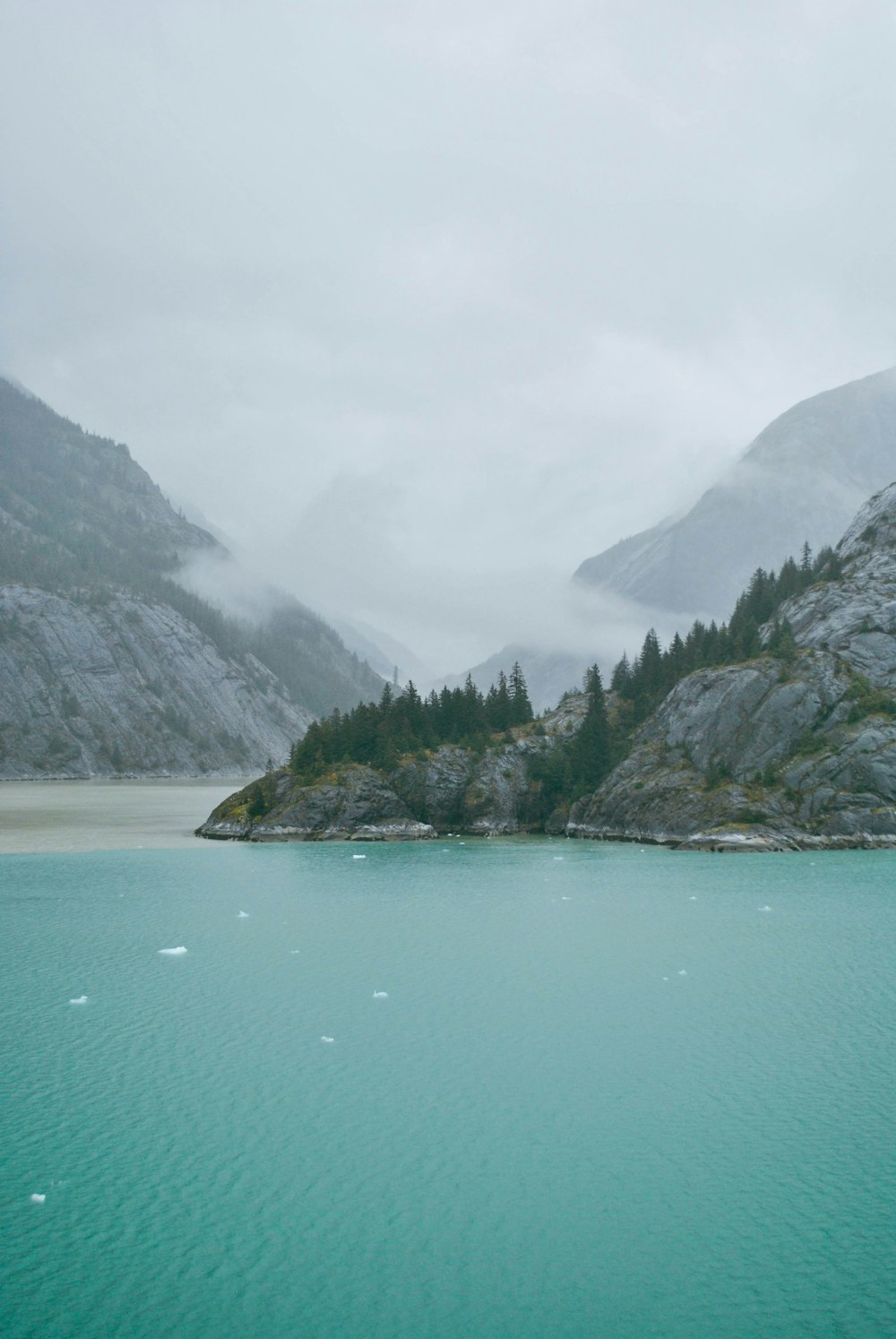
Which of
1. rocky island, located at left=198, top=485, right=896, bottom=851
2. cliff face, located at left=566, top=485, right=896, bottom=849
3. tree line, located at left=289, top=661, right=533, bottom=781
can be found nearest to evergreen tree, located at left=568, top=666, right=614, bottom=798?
rocky island, located at left=198, top=485, right=896, bottom=851

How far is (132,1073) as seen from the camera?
28.6 meters

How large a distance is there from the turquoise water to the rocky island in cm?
4111

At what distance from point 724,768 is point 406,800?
121 ft

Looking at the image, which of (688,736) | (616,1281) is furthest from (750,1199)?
(688,736)

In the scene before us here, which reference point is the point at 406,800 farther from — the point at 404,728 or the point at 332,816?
the point at 404,728

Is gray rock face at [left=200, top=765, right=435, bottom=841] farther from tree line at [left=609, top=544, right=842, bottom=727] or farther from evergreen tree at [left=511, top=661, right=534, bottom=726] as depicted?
tree line at [left=609, top=544, right=842, bottom=727]

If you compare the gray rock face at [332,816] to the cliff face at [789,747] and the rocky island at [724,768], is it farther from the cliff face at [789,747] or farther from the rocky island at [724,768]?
the cliff face at [789,747]

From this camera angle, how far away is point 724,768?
9662 centimetres

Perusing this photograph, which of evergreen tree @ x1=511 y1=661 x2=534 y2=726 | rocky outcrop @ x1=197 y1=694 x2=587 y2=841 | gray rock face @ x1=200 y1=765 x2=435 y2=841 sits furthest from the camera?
evergreen tree @ x1=511 y1=661 x2=534 y2=726

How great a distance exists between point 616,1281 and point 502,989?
21504 mm

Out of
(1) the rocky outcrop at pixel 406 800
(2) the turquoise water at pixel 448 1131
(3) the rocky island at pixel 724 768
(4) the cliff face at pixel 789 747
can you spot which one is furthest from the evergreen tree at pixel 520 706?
(2) the turquoise water at pixel 448 1131

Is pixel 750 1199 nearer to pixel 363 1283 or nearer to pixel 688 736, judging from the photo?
pixel 363 1283

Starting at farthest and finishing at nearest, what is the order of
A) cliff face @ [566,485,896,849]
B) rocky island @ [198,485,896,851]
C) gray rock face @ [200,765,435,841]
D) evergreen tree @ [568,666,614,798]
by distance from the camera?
evergreen tree @ [568,666,614,798], gray rock face @ [200,765,435,841], rocky island @ [198,485,896,851], cliff face @ [566,485,896,849]

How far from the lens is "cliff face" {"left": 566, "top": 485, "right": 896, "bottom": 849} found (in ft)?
292
